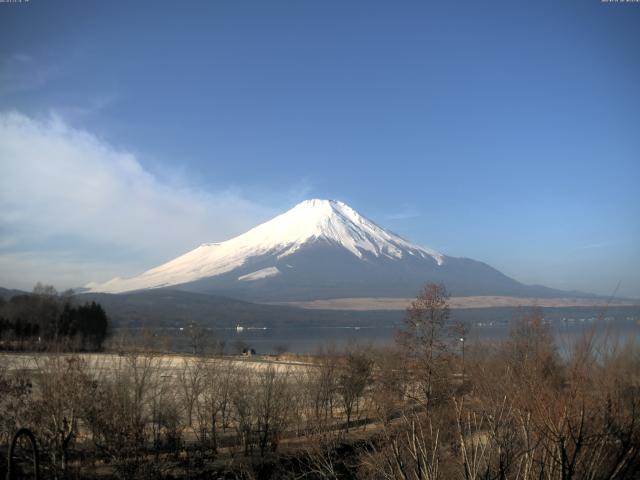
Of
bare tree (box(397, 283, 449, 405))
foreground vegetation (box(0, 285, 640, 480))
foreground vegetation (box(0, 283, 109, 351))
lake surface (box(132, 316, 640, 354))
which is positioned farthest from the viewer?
foreground vegetation (box(0, 283, 109, 351))

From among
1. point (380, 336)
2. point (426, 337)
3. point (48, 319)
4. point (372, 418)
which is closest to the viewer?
point (426, 337)

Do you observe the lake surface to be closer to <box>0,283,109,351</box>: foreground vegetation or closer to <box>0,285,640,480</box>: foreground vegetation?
<box>0,285,640,480</box>: foreground vegetation

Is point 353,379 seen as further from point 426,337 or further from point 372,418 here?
point 426,337

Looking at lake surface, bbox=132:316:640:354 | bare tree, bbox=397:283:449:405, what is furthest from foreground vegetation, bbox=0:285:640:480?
lake surface, bbox=132:316:640:354

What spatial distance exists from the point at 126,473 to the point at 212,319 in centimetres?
15726

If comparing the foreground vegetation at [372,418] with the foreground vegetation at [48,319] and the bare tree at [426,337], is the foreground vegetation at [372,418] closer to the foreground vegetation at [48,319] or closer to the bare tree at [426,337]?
the bare tree at [426,337]

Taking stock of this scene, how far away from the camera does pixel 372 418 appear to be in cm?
2252

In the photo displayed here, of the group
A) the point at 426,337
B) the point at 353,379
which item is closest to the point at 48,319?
the point at 353,379

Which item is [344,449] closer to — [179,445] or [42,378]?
[179,445]

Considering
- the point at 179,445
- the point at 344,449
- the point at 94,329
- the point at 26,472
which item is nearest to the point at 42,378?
the point at 26,472

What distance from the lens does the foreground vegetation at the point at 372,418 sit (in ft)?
17.5

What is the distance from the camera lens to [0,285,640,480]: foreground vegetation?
5332 millimetres

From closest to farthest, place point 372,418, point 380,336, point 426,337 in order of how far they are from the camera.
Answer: point 426,337 < point 372,418 < point 380,336

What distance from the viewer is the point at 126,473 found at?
11688 millimetres
